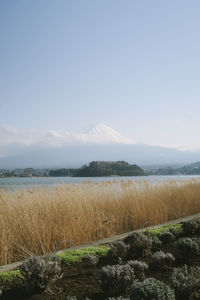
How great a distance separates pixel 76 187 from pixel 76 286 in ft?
14.4

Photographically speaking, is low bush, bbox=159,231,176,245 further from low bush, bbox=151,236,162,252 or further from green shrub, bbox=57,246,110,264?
green shrub, bbox=57,246,110,264

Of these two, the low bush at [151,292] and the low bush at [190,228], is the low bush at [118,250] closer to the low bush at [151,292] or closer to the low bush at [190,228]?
the low bush at [151,292]

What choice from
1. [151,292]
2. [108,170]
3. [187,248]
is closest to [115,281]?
[151,292]

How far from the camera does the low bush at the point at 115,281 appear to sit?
242 centimetres

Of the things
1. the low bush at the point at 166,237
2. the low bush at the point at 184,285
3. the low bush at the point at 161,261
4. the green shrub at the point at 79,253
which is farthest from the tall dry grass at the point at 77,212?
the low bush at the point at 184,285

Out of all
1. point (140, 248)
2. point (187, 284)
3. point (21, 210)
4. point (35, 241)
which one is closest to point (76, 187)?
point (21, 210)

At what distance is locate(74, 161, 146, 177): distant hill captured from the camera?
48219 mm

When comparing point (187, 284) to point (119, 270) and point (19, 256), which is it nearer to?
point (119, 270)

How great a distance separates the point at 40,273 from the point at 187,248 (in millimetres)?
1768

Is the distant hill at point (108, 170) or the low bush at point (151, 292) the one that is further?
the distant hill at point (108, 170)

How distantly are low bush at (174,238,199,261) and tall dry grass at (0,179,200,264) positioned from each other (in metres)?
2.00

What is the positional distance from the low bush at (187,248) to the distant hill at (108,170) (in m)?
43.8

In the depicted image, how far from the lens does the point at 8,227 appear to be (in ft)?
16.3

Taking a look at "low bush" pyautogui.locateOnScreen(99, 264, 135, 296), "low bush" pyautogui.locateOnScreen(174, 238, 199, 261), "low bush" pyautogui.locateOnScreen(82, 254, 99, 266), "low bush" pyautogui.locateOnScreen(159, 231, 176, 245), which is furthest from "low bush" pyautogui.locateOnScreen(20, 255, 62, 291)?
"low bush" pyautogui.locateOnScreen(159, 231, 176, 245)
